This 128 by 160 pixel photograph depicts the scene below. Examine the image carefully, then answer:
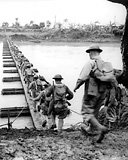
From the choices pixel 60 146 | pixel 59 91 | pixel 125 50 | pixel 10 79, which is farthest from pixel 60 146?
pixel 10 79

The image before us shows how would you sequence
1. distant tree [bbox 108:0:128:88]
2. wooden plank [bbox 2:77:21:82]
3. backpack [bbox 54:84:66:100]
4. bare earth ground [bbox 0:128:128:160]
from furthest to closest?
1. wooden plank [bbox 2:77:21:82]
2. backpack [bbox 54:84:66:100]
3. distant tree [bbox 108:0:128:88]
4. bare earth ground [bbox 0:128:128:160]

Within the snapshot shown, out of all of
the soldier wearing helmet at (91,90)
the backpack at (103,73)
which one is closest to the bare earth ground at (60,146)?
the soldier wearing helmet at (91,90)

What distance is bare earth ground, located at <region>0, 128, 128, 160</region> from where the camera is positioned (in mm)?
4473

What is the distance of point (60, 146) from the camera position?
191 inches

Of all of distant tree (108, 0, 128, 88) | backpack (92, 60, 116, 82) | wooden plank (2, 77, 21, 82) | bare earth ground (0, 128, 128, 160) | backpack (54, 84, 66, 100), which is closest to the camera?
bare earth ground (0, 128, 128, 160)

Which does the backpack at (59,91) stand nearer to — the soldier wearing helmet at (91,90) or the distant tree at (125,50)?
the distant tree at (125,50)

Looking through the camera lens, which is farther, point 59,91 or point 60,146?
point 59,91

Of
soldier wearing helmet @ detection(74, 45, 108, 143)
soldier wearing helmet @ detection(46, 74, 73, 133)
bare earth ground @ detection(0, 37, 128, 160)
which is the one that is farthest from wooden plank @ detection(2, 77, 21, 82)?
soldier wearing helmet @ detection(74, 45, 108, 143)

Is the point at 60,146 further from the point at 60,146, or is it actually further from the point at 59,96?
the point at 59,96

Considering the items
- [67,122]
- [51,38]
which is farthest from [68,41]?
[67,122]

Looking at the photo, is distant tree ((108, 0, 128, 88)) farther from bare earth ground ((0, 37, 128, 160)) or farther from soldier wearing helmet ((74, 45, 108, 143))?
bare earth ground ((0, 37, 128, 160))

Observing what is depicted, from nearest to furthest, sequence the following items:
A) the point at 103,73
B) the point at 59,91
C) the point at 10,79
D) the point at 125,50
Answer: the point at 103,73 → the point at 125,50 → the point at 59,91 → the point at 10,79

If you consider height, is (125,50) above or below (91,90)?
above

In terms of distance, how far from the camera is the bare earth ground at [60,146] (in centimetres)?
447
